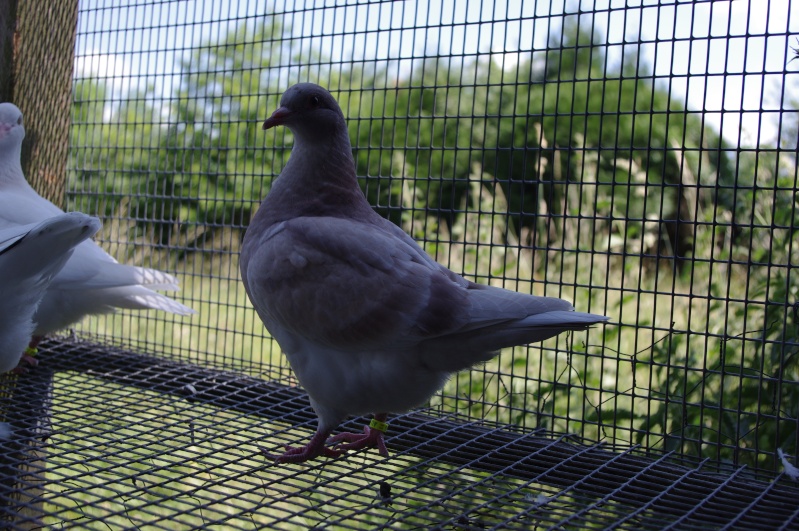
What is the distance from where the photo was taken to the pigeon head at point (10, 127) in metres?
2.98

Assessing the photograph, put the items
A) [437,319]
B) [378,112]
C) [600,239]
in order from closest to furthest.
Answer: [437,319]
[600,239]
[378,112]

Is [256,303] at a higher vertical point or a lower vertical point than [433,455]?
higher

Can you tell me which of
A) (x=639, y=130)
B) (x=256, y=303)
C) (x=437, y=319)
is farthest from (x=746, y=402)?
(x=639, y=130)

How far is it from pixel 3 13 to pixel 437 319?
2.61m

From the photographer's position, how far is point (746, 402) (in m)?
2.56

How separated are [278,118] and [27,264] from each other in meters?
0.83

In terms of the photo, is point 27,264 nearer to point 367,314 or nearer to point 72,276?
point 72,276

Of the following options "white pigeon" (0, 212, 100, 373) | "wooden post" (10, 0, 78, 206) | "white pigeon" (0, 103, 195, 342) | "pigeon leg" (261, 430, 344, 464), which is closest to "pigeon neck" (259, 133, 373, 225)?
"white pigeon" (0, 212, 100, 373)

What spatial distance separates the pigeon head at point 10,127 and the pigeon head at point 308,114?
4.97 ft

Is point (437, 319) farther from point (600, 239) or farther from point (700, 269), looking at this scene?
point (700, 269)

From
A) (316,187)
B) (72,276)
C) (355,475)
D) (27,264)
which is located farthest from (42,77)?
(355,475)

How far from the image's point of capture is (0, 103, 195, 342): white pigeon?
2.76 metres

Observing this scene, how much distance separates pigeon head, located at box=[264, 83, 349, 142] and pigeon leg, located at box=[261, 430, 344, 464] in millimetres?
871

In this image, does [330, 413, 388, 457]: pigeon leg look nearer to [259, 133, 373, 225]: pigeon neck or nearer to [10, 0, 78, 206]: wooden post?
[259, 133, 373, 225]: pigeon neck
